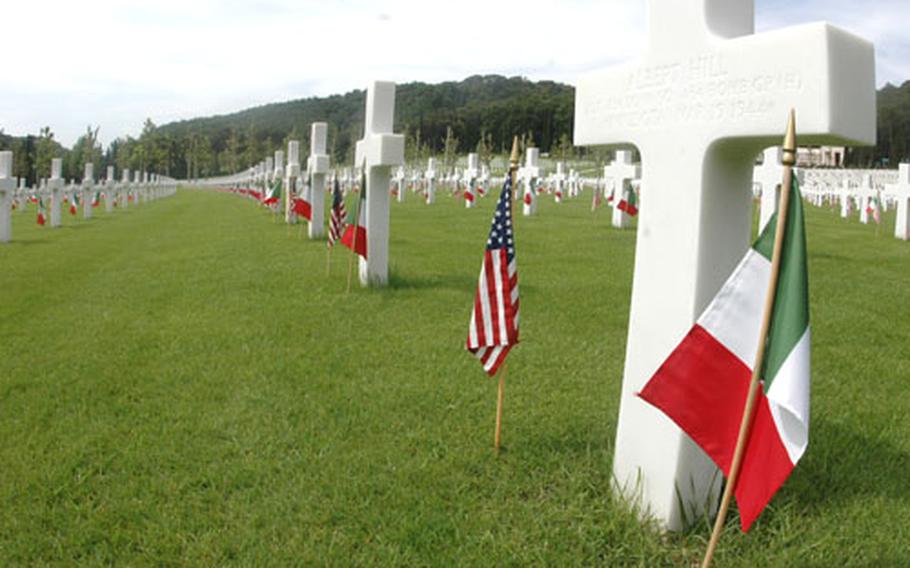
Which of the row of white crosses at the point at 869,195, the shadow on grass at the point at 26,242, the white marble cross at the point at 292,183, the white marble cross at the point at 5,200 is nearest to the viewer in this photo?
the shadow on grass at the point at 26,242

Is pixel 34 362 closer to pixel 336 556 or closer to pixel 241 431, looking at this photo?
pixel 241 431

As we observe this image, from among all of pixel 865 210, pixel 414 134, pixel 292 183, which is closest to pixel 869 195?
pixel 865 210

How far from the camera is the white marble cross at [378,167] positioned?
31.4ft

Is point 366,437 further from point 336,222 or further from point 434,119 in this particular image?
point 434,119

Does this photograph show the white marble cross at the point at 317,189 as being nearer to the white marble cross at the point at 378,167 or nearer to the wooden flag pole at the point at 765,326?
the white marble cross at the point at 378,167

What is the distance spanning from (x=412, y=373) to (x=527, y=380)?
847 millimetres

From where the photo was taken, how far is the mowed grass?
3.27 m

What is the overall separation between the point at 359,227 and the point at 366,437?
545 centimetres

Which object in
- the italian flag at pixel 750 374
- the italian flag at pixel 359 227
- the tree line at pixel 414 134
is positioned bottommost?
the italian flag at pixel 750 374

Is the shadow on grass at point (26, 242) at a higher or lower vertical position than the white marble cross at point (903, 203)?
lower

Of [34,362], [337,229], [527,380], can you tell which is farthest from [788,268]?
[337,229]

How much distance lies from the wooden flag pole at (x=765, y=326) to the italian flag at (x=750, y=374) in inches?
1.3

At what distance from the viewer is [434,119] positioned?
9238 cm

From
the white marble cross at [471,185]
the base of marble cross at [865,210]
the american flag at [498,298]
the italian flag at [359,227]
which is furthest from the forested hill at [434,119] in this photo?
the american flag at [498,298]
